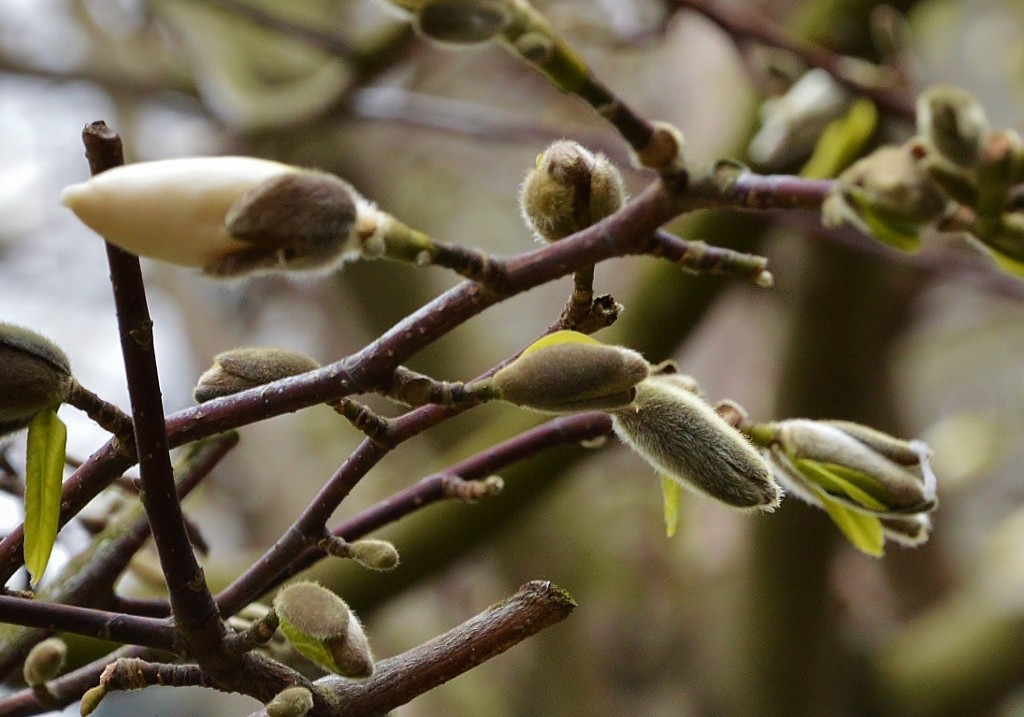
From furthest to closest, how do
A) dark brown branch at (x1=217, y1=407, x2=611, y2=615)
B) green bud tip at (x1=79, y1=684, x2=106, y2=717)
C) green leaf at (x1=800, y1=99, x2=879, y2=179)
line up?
green leaf at (x1=800, y1=99, x2=879, y2=179)
dark brown branch at (x1=217, y1=407, x2=611, y2=615)
green bud tip at (x1=79, y1=684, x2=106, y2=717)

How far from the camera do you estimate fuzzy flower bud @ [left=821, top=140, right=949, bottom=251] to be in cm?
32

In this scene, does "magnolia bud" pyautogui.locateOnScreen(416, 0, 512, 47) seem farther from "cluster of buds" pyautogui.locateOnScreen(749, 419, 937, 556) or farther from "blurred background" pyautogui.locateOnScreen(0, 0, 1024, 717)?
"blurred background" pyautogui.locateOnScreen(0, 0, 1024, 717)

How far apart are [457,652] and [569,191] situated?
6.2 inches

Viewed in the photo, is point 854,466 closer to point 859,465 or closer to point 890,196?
point 859,465

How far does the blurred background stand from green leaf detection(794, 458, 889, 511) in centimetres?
45

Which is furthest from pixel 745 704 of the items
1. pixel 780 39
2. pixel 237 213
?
pixel 237 213

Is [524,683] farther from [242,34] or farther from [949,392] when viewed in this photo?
[949,392]

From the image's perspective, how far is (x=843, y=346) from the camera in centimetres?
113

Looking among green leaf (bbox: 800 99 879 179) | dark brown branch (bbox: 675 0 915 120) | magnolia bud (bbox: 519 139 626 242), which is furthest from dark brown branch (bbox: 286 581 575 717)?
dark brown branch (bbox: 675 0 915 120)

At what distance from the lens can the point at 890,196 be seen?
32 centimetres

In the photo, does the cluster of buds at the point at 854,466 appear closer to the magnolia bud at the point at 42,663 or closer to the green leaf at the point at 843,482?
the green leaf at the point at 843,482

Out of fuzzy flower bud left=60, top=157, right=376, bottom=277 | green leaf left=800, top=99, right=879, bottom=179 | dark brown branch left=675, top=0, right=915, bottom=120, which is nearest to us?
fuzzy flower bud left=60, top=157, right=376, bottom=277

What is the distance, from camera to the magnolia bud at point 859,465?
392 mm

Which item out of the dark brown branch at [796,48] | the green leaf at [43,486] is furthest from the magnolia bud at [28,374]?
the dark brown branch at [796,48]
